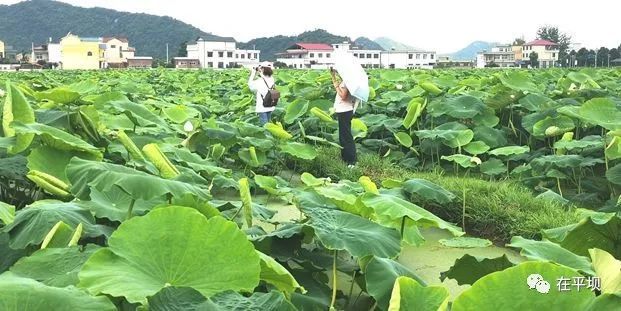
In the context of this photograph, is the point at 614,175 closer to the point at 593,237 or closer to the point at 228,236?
the point at 593,237

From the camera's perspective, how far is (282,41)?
75.9 meters

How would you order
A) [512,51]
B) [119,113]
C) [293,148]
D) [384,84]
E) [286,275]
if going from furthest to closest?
1. [512,51]
2. [384,84]
3. [293,148]
4. [119,113]
5. [286,275]

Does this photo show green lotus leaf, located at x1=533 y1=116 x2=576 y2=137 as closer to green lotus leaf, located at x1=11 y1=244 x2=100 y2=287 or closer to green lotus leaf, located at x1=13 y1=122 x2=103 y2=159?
green lotus leaf, located at x1=13 y1=122 x2=103 y2=159

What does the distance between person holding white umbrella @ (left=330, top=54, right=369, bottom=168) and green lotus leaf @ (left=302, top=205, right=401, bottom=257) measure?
118 inches

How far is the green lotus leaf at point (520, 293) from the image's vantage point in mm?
852

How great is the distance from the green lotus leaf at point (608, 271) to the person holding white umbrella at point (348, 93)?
3.52 m

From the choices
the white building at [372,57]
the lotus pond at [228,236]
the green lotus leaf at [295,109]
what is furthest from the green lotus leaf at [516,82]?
the white building at [372,57]

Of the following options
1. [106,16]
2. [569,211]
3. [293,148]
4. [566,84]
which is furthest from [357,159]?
[106,16]

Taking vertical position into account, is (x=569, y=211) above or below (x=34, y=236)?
below

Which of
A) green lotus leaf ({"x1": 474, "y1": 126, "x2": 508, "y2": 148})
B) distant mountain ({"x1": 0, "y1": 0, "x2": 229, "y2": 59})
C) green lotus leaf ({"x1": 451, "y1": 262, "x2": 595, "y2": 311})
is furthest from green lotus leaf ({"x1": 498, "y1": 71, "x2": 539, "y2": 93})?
distant mountain ({"x1": 0, "y1": 0, "x2": 229, "y2": 59})

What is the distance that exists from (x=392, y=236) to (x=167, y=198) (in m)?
0.58

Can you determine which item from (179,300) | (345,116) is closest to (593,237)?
(179,300)

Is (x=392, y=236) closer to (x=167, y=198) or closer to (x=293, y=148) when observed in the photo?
(x=167, y=198)

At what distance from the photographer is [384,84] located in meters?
7.44
